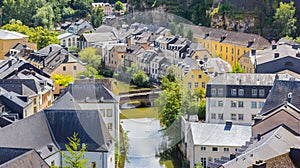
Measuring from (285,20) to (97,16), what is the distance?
42.7 ft

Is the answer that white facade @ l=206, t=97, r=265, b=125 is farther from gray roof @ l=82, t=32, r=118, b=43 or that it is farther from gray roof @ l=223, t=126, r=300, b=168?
gray roof @ l=82, t=32, r=118, b=43

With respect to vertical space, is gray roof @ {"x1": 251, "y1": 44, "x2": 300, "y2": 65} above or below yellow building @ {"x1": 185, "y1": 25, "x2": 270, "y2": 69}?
above

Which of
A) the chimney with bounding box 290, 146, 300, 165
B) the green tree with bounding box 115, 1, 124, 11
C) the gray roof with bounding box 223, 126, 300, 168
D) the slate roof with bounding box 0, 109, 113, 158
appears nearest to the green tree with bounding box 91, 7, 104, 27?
the green tree with bounding box 115, 1, 124, 11

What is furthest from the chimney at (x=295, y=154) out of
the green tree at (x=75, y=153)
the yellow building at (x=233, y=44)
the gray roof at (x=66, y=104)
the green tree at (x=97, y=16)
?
the green tree at (x=97, y=16)

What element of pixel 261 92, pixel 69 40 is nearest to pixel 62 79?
pixel 261 92

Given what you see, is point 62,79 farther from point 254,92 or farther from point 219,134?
point 219,134

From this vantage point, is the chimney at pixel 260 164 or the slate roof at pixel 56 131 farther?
the slate roof at pixel 56 131

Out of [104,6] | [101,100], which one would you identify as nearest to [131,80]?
[101,100]

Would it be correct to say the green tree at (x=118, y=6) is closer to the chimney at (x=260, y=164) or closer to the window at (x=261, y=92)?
the window at (x=261, y=92)

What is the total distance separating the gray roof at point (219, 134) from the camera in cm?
1357

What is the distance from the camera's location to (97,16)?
3703 cm

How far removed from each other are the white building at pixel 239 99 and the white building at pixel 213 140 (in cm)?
210

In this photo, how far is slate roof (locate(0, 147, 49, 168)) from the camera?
9399mm

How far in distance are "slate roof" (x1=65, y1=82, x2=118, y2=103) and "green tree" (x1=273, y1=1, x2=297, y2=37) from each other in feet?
49.7
